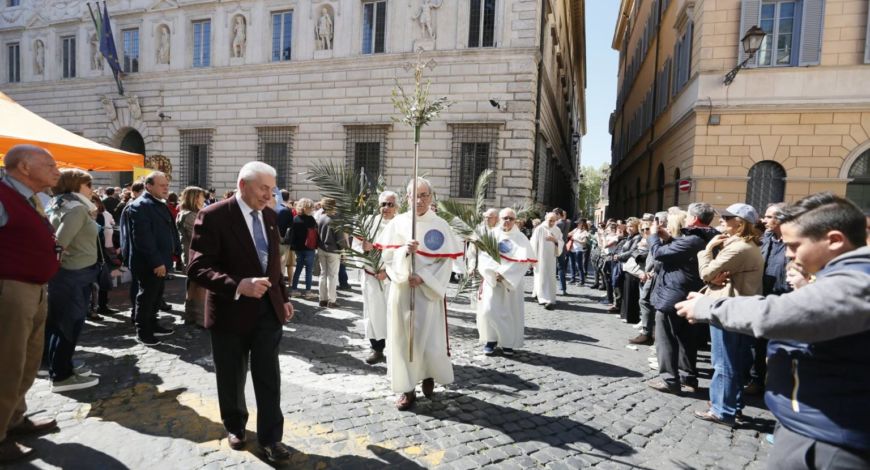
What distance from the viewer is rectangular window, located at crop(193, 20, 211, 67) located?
20047mm

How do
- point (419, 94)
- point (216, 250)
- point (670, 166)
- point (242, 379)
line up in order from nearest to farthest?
point (216, 250) < point (242, 379) < point (419, 94) < point (670, 166)

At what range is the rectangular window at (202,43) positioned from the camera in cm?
2005

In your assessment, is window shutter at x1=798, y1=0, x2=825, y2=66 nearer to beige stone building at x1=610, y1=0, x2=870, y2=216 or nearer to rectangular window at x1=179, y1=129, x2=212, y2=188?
beige stone building at x1=610, y1=0, x2=870, y2=216

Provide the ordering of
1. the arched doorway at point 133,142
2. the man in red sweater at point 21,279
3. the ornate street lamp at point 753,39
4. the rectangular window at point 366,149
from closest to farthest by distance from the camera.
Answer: the man in red sweater at point 21,279
the ornate street lamp at point 753,39
the rectangular window at point 366,149
the arched doorway at point 133,142

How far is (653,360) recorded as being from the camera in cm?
591

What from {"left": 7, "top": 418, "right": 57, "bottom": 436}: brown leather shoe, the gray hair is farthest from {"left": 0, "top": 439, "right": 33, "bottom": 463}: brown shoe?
the gray hair

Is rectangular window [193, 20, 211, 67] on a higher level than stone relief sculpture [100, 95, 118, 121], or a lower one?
higher

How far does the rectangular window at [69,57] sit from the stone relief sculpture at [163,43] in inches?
221

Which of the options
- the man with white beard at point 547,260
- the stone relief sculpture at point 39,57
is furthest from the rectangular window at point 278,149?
the stone relief sculpture at point 39,57

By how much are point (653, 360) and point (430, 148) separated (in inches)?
487

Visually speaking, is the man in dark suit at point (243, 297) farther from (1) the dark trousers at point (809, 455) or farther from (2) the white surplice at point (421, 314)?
(1) the dark trousers at point (809, 455)

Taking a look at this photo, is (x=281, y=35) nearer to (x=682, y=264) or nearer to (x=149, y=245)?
(x=149, y=245)

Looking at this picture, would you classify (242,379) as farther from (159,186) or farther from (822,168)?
(822,168)

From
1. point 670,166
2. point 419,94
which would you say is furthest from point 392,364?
point 670,166
